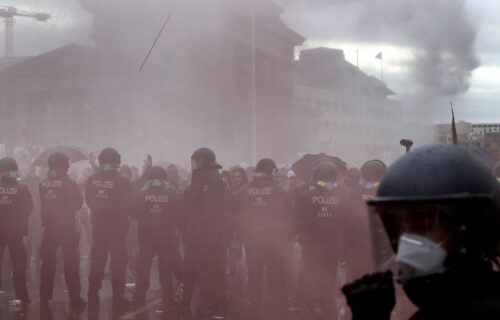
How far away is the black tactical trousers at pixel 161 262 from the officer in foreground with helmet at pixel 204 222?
1.02 feet

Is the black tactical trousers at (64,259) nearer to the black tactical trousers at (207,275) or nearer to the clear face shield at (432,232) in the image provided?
the black tactical trousers at (207,275)

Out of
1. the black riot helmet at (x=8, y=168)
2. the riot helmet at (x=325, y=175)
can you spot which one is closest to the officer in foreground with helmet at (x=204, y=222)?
the riot helmet at (x=325, y=175)

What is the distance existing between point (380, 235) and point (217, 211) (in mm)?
5590

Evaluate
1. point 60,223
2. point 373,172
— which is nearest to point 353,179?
point 373,172

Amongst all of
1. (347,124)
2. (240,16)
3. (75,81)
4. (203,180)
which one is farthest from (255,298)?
(347,124)

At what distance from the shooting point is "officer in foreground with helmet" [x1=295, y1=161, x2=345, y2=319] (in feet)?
23.4

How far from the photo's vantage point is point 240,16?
1307 inches

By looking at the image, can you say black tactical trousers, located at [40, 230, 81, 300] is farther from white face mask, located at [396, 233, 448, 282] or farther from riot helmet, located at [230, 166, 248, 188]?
white face mask, located at [396, 233, 448, 282]

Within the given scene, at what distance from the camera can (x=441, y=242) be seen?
164cm

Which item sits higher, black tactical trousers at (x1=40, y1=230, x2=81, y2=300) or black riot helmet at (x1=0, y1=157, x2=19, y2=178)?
black riot helmet at (x1=0, y1=157, x2=19, y2=178)

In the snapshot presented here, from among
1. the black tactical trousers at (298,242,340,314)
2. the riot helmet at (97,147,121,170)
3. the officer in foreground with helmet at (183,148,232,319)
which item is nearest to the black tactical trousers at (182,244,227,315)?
the officer in foreground with helmet at (183,148,232,319)

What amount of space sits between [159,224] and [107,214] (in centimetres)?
55

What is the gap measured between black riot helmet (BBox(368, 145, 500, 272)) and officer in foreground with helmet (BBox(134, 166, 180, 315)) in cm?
599

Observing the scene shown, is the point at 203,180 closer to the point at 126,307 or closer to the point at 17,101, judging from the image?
the point at 126,307
